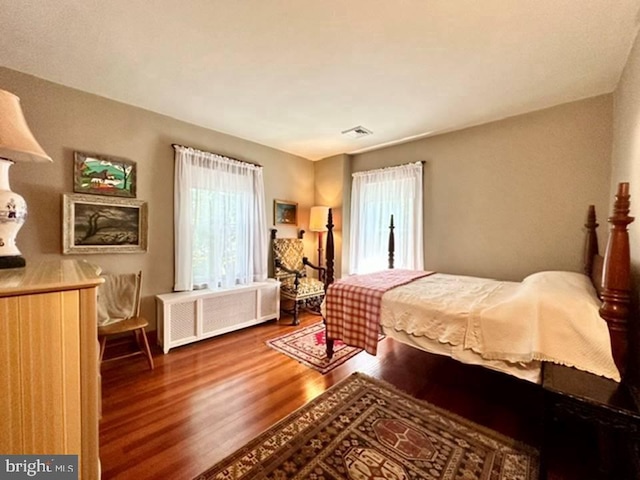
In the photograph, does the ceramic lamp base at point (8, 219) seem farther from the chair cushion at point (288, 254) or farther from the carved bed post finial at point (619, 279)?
the chair cushion at point (288, 254)

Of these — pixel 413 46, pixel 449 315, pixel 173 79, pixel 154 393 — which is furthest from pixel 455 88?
pixel 154 393

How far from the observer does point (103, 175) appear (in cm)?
258

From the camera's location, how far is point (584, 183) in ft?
8.31

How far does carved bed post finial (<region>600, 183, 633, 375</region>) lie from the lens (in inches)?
43.8

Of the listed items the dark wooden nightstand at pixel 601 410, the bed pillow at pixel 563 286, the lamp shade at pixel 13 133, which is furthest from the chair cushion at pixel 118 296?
the bed pillow at pixel 563 286

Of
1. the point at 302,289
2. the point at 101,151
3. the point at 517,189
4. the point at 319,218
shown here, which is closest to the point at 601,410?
the point at 517,189

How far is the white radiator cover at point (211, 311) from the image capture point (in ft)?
9.08

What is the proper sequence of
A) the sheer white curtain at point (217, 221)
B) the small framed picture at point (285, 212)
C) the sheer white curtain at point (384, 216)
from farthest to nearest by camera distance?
1. the small framed picture at point (285, 212)
2. the sheer white curtain at point (384, 216)
3. the sheer white curtain at point (217, 221)

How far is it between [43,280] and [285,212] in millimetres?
3431

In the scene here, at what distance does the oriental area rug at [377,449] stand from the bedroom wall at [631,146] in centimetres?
89

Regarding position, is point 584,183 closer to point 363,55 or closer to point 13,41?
point 363,55

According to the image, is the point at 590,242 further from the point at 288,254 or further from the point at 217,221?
the point at 217,221

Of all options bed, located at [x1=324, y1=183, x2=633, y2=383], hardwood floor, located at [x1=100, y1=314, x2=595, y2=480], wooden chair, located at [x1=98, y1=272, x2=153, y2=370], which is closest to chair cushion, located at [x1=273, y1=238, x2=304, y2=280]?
hardwood floor, located at [x1=100, y1=314, x2=595, y2=480]

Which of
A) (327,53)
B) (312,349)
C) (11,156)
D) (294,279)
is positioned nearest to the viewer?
(11,156)
